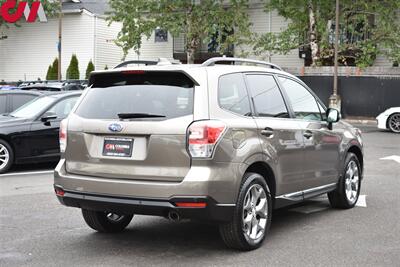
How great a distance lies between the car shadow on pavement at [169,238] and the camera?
585 cm

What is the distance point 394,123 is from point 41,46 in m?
26.3

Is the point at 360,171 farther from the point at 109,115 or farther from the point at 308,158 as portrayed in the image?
the point at 109,115

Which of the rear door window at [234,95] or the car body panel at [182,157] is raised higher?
the rear door window at [234,95]

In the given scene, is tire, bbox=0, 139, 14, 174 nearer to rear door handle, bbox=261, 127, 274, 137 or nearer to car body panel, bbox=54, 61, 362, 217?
car body panel, bbox=54, 61, 362, 217

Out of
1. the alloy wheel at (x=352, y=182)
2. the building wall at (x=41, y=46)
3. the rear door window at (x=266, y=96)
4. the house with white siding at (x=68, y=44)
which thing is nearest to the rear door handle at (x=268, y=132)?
the rear door window at (x=266, y=96)

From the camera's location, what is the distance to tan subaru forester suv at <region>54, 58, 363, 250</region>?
5.25 m

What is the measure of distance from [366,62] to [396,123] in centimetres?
666

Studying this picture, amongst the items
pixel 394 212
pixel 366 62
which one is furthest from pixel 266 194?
pixel 366 62

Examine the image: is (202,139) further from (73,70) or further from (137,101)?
(73,70)

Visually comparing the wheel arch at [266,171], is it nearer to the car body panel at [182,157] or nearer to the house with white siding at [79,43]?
the car body panel at [182,157]

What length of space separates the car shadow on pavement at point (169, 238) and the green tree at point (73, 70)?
102 ft

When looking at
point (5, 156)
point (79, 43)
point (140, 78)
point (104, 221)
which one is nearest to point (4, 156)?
point (5, 156)

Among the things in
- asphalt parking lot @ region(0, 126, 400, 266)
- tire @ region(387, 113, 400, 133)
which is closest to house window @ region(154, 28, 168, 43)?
tire @ region(387, 113, 400, 133)

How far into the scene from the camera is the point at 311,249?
5859mm
